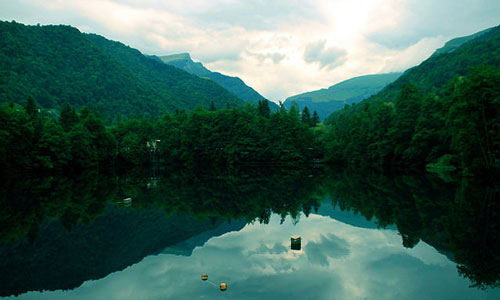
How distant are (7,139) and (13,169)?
5.52 m

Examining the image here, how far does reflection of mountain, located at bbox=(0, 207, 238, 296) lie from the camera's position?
36.4ft

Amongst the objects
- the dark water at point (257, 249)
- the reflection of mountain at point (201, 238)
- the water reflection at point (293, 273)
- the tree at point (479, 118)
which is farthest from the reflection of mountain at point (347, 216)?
the tree at point (479, 118)

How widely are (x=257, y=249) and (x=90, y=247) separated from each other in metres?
7.01

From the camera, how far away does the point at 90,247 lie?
47.7ft

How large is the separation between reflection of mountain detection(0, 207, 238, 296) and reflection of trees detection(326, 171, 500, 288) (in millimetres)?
8409

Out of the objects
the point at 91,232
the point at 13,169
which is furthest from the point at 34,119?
the point at 91,232

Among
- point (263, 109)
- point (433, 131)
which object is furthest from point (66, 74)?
point (433, 131)

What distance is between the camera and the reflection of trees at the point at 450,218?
11336mm

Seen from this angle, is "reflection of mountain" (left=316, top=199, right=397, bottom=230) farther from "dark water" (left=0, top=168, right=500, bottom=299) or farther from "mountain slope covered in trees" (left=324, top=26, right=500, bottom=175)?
"mountain slope covered in trees" (left=324, top=26, right=500, bottom=175)

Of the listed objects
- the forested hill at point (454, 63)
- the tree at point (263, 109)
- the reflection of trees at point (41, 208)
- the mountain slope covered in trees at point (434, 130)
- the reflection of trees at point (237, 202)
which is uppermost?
the forested hill at point (454, 63)

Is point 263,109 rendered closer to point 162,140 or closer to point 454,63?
point 162,140

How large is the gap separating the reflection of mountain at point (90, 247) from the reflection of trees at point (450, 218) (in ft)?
27.6

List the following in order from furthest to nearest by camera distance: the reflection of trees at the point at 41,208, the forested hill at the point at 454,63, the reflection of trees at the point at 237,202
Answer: the forested hill at the point at 454,63 → the reflection of trees at the point at 237,202 → the reflection of trees at the point at 41,208

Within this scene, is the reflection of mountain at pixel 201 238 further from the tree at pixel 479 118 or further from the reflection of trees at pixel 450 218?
the tree at pixel 479 118
